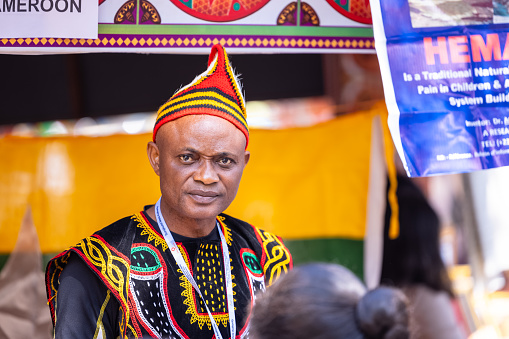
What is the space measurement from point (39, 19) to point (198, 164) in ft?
3.11

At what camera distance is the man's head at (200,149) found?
7.55 ft

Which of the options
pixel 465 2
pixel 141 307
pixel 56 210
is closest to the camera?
pixel 141 307

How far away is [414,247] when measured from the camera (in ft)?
12.1

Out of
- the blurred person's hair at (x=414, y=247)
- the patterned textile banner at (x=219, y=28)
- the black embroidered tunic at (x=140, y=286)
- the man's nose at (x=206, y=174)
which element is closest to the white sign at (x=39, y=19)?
Result: the patterned textile banner at (x=219, y=28)

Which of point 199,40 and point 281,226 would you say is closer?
point 199,40

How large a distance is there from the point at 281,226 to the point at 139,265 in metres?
1.58

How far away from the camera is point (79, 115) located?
152 inches

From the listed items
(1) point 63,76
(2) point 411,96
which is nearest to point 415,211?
(2) point 411,96

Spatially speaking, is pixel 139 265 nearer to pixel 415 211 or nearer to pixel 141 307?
pixel 141 307

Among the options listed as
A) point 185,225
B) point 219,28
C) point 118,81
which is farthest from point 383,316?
point 118,81

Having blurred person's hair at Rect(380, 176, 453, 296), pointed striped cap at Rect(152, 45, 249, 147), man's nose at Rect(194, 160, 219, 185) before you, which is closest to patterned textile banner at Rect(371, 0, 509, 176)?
pointed striped cap at Rect(152, 45, 249, 147)

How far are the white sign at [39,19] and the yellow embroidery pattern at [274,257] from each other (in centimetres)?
119

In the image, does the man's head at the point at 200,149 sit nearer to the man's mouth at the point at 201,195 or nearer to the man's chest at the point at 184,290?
the man's mouth at the point at 201,195

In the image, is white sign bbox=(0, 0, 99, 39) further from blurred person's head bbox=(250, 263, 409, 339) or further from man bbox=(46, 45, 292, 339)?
blurred person's head bbox=(250, 263, 409, 339)
